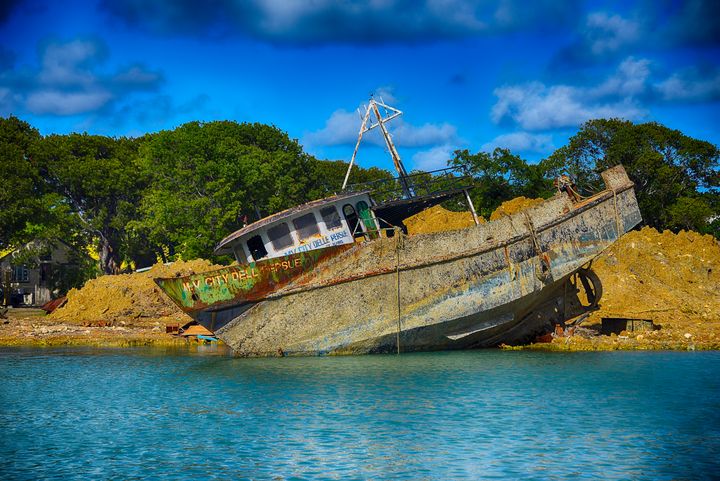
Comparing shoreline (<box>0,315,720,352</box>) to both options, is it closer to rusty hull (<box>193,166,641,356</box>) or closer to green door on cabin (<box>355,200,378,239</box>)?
rusty hull (<box>193,166,641,356</box>)

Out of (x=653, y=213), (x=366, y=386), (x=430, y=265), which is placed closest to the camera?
(x=366, y=386)

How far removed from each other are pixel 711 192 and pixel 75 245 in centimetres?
4452

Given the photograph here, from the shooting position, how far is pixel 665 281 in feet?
107

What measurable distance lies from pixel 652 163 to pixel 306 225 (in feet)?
120

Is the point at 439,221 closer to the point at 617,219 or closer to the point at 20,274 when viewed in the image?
the point at 617,219

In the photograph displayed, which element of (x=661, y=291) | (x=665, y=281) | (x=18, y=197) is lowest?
(x=661, y=291)

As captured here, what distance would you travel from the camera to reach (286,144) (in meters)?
67.1

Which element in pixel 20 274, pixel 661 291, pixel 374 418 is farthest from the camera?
pixel 20 274

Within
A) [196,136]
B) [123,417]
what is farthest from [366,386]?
[196,136]

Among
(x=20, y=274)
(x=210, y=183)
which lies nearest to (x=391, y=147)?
(x=210, y=183)

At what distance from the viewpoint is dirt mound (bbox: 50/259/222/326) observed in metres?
39.3

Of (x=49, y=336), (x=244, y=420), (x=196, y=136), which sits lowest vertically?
(x=244, y=420)

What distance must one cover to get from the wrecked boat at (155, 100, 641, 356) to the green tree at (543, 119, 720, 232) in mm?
31095

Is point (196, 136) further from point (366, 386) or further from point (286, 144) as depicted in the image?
point (366, 386)
